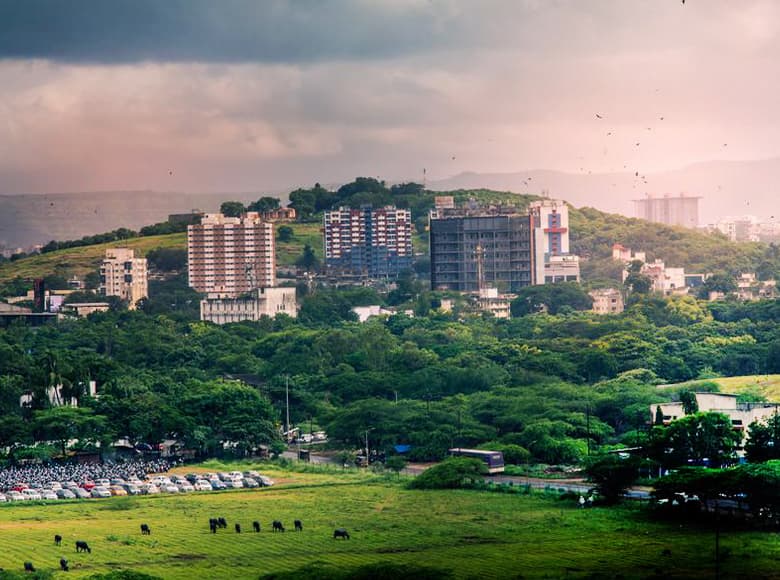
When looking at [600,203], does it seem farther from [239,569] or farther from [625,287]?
[239,569]

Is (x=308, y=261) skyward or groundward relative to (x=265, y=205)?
groundward

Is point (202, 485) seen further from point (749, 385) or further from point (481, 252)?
point (481, 252)

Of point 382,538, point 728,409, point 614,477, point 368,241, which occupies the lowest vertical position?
point 382,538

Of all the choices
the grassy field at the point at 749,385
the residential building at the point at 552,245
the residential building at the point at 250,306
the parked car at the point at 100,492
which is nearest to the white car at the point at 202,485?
the parked car at the point at 100,492

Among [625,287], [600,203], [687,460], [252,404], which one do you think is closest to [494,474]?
[687,460]

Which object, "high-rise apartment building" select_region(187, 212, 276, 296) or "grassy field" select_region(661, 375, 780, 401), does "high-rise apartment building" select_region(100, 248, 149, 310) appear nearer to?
"high-rise apartment building" select_region(187, 212, 276, 296)

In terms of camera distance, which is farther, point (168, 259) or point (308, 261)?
point (168, 259)

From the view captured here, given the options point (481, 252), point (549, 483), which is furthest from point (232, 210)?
point (549, 483)

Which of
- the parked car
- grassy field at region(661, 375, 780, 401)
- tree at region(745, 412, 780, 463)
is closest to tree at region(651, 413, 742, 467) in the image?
tree at region(745, 412, 780, 463)
